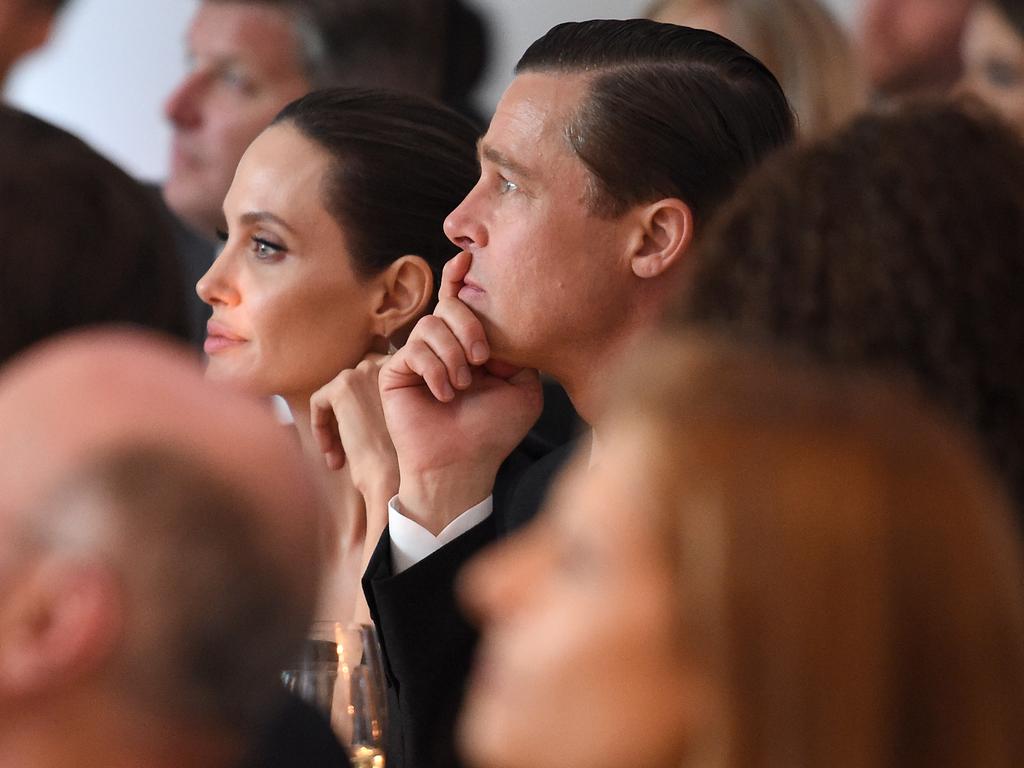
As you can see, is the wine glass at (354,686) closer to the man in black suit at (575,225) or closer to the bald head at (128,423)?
the man in black suit at (575,225)

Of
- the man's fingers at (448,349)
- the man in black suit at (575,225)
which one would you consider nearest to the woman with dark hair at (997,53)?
the man in black suit at (575,225)

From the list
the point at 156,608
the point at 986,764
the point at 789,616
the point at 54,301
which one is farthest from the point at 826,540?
the point at 54,301

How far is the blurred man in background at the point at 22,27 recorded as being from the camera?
13.4ft

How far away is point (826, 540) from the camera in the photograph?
0.88 m

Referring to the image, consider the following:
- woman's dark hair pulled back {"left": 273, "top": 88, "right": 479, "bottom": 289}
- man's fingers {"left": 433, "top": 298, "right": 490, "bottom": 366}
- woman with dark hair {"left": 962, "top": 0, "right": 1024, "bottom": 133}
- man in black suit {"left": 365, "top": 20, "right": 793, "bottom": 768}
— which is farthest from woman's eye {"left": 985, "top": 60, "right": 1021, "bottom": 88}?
man's fingers {"left": 433, "top": 298, "right": 490, "bottom": 366}

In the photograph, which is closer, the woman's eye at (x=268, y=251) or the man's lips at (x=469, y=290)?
the man's lips at (x=469, y=290)

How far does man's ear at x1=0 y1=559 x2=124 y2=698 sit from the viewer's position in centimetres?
95

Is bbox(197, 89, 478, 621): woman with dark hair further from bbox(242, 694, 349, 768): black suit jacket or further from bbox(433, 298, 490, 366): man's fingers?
bbox(242, 694, 349, 768): black suit jacket

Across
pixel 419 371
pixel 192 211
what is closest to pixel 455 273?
pixel 419 371

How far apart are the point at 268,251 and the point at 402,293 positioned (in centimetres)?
22

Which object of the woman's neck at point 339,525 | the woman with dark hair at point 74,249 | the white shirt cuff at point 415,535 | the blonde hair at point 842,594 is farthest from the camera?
the woman's neck at point 339,525

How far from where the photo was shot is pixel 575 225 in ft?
7.50

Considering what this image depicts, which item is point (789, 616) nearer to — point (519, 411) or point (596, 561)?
point (596, 561)

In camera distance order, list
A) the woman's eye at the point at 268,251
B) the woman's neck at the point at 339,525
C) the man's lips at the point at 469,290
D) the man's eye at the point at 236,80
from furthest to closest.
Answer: the man's eye at the point at 236,80, the woman's eye at the point at 268,251, the woman's neck at the point at 339,525, the man's lips at the point at 469,290
